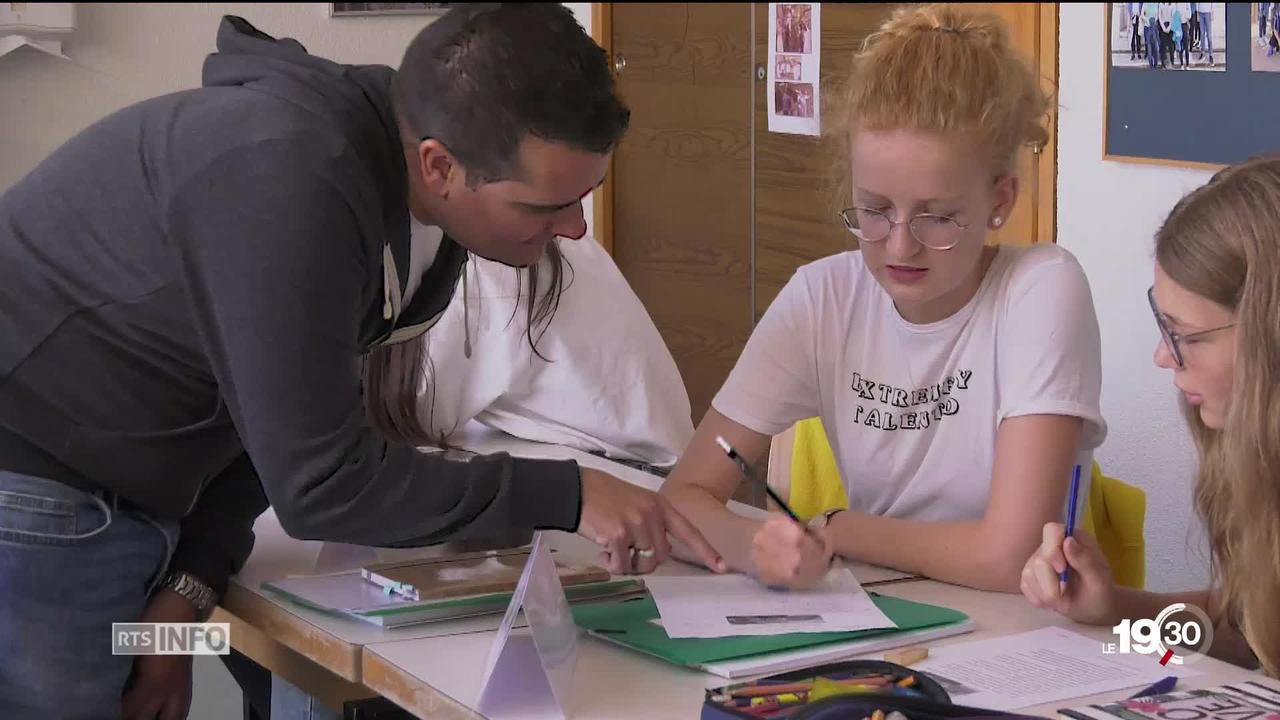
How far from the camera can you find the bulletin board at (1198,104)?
8.95ft

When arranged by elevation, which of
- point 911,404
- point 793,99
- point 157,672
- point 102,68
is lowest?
point 157,672

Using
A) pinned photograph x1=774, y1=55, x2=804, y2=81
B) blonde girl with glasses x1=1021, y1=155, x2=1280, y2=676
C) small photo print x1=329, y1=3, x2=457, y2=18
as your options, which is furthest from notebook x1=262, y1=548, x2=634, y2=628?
small photo print x1=329, y1=3, x2=457, y2=18

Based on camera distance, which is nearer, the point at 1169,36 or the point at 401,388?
the point at 401,388

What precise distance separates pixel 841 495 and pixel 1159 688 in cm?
85

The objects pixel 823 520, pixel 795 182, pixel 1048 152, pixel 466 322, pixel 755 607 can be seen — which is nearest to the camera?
pixel 755 607

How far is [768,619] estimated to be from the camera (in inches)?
56.4

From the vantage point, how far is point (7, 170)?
396cm

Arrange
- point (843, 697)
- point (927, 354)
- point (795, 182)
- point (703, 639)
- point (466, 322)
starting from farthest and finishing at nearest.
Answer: point (795, 182) → point (466, 322) → point (927, 354) → point (703, 639) → point (843, 697)

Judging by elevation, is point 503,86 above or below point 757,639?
above

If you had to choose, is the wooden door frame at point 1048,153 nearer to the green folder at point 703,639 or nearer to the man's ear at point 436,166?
the green folder at point 703,639

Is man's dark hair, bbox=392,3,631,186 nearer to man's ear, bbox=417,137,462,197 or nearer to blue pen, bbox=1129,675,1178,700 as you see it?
man's ear, bbox=417,137,462,197

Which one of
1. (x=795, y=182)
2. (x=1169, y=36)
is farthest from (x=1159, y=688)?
(x=795, y=182)

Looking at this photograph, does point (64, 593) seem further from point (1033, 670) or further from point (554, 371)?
point (554, 371)

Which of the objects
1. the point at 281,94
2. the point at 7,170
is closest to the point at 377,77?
the point at 281,94
